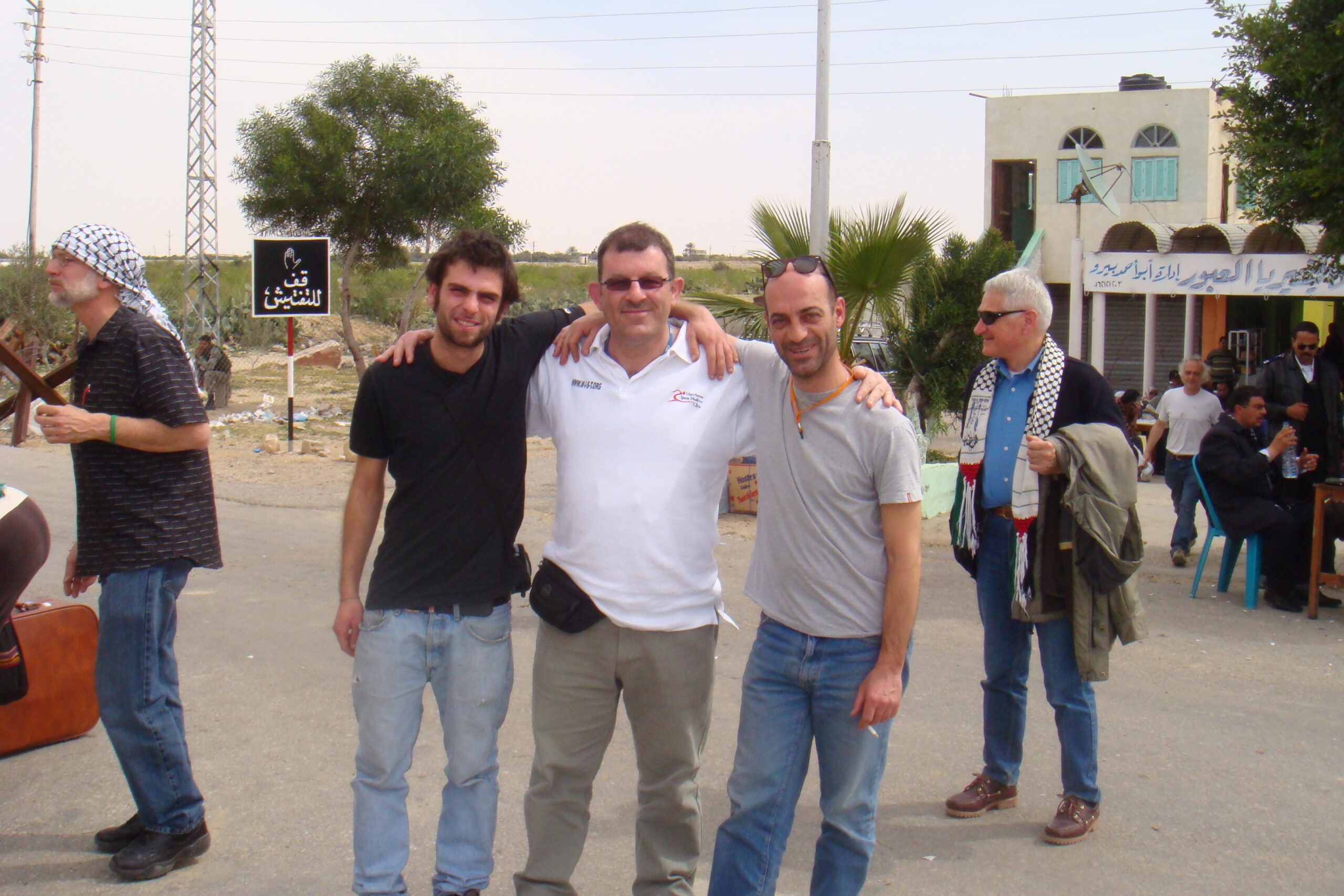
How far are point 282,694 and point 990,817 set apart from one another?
3172 mm

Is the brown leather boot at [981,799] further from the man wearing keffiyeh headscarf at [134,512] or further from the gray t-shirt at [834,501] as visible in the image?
the man wearing keffiyeh headscarf at [134,512]

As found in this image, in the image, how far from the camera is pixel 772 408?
2984 mm

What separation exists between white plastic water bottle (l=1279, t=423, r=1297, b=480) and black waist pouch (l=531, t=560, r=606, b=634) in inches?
249

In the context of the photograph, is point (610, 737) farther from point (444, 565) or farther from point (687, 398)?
point (687, 398)

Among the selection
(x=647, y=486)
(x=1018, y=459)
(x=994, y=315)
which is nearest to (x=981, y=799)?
(x=1018, y=459)

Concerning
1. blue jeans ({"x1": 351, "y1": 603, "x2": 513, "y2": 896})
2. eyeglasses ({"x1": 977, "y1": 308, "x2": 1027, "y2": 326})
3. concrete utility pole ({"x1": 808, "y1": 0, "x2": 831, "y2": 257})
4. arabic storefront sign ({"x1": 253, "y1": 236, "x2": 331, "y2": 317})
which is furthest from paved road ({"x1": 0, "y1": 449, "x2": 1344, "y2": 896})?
arabic storefront sign ({"x1": 253, "y1": 236, "x2": 331, "y2": 317})

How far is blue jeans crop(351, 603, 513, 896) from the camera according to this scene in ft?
9.98

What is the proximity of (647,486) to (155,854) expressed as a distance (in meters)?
1.97

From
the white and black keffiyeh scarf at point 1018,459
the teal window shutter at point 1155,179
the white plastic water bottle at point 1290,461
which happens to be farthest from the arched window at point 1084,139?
the white and black keffiyeh scarf at point 1018,459

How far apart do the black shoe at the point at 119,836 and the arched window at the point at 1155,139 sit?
1035 inches

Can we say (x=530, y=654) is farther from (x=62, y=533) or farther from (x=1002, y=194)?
(x=1002, y=194)

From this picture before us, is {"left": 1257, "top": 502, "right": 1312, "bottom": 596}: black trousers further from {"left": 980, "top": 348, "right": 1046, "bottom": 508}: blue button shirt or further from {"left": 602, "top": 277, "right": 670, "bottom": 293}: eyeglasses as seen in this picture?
{"left": 602, "top": 277, "right": 670, "bottom": 293}: eyeglasses

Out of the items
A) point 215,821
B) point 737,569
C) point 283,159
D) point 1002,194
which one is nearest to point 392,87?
point 283,159

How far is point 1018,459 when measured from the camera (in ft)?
12.7
